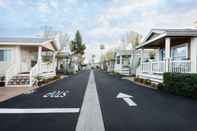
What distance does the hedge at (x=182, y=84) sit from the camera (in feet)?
35.4

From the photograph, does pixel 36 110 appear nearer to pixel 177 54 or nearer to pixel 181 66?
pixel 181 66

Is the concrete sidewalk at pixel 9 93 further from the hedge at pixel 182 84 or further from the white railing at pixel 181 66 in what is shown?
the white railing at pixel 181 66

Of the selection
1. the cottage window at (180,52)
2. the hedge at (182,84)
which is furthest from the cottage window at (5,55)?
the cottage window at (180,52)

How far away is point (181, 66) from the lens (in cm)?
1434

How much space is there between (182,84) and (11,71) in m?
13.4

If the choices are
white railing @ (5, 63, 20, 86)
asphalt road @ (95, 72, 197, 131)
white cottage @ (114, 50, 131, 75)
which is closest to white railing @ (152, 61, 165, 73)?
asphalt road @ (95, 72, 197, 131)

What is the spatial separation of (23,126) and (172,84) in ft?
30.1

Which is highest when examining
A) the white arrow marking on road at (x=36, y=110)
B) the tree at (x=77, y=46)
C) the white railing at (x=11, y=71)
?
the tree at (x=77, y=46)

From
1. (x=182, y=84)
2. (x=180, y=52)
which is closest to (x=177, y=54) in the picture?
(x=180, y=52)

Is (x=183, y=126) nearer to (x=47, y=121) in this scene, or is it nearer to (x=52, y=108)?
(x=47, y=121)

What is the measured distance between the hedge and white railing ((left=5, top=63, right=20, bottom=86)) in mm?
12074

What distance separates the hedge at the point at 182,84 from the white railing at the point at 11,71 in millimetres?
12074

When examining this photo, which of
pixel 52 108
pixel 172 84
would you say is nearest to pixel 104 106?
pixel 52 108

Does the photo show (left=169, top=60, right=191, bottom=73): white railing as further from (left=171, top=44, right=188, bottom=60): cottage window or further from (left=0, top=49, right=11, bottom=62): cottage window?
(left=0, top=49, right=11, bottom=62): cottage window
